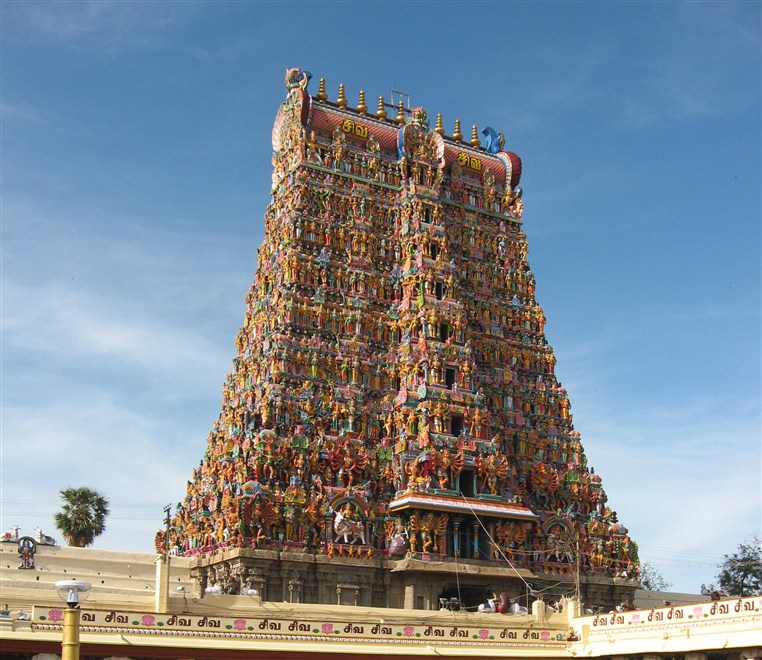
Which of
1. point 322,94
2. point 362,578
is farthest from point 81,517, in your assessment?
point 322,94

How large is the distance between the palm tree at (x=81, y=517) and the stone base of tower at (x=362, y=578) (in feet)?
23.5

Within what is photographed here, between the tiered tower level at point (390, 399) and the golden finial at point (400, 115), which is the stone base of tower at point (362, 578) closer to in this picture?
the tiered tower level at point (390, 399)

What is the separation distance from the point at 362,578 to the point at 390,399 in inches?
419

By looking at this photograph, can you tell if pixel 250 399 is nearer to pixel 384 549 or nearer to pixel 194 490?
pixel 194 490

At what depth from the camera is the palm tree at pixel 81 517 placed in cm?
5847

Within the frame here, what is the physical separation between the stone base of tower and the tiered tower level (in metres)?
0.11

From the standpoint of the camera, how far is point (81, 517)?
58500 millimetres

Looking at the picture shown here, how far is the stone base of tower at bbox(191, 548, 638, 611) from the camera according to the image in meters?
51.9

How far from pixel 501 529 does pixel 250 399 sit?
15.7m

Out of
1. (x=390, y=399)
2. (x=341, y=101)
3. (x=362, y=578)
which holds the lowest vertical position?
(x=362, y=578)

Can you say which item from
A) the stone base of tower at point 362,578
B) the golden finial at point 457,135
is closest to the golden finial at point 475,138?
the golden finial at point 457,135

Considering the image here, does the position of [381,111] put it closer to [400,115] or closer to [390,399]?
[400,115]

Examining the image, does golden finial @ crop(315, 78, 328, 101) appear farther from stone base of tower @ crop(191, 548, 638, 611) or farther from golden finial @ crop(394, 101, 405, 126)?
stone base of tower @ crop(191, 548, 638, 611)

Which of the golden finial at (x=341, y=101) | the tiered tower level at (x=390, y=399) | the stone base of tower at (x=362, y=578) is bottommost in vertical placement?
the stone base of tower at (x=362, y=578)
